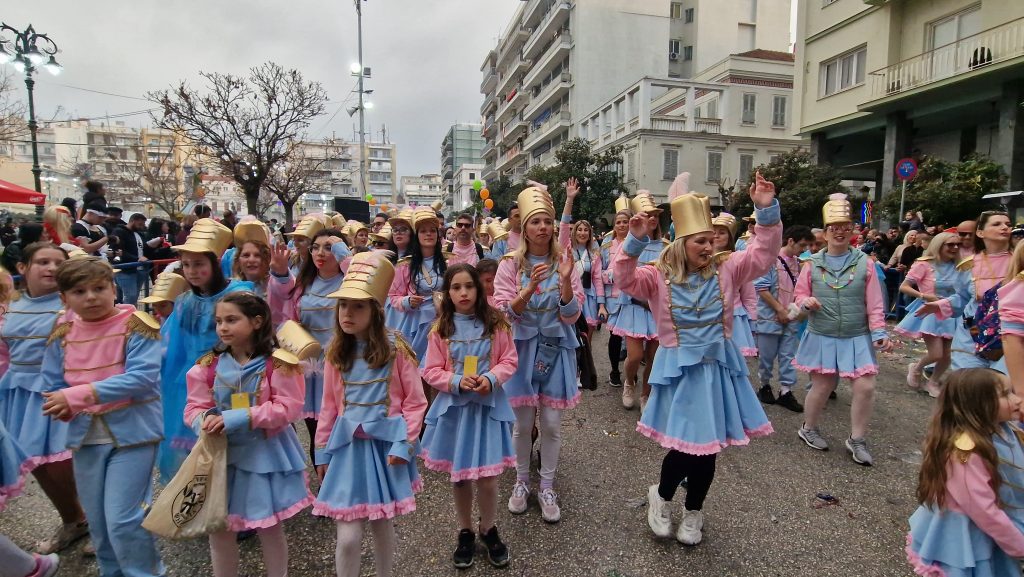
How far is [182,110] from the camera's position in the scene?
54.1 ft

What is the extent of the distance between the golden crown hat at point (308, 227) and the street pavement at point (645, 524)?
2.21 m

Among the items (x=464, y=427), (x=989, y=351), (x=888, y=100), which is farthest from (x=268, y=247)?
(x=888, y=100)

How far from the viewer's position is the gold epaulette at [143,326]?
2.72m

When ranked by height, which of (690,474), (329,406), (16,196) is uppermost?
(16,196)

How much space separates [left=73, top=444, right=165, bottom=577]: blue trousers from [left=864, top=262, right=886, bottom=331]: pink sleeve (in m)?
5.15

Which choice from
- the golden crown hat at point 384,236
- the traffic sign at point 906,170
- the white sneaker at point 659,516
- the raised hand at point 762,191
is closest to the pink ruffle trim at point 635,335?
the white sneaker at point 659,516

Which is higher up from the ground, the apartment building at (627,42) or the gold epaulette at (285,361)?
the apartment building at (627,42)

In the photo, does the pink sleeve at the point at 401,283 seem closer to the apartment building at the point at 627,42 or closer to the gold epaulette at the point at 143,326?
the gold epaulette at the point at 143,326

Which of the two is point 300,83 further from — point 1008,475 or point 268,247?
point 1008,475

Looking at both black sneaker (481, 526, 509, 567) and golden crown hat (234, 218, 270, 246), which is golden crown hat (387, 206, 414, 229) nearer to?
golden crown hat (234, 218, 270, 246)

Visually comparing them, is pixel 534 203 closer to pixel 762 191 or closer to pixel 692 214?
pixel 692 214

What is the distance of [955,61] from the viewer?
14.8m

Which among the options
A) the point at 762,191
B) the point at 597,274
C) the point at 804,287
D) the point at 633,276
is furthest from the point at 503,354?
the point at 597,274

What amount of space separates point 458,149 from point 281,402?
11996cm
